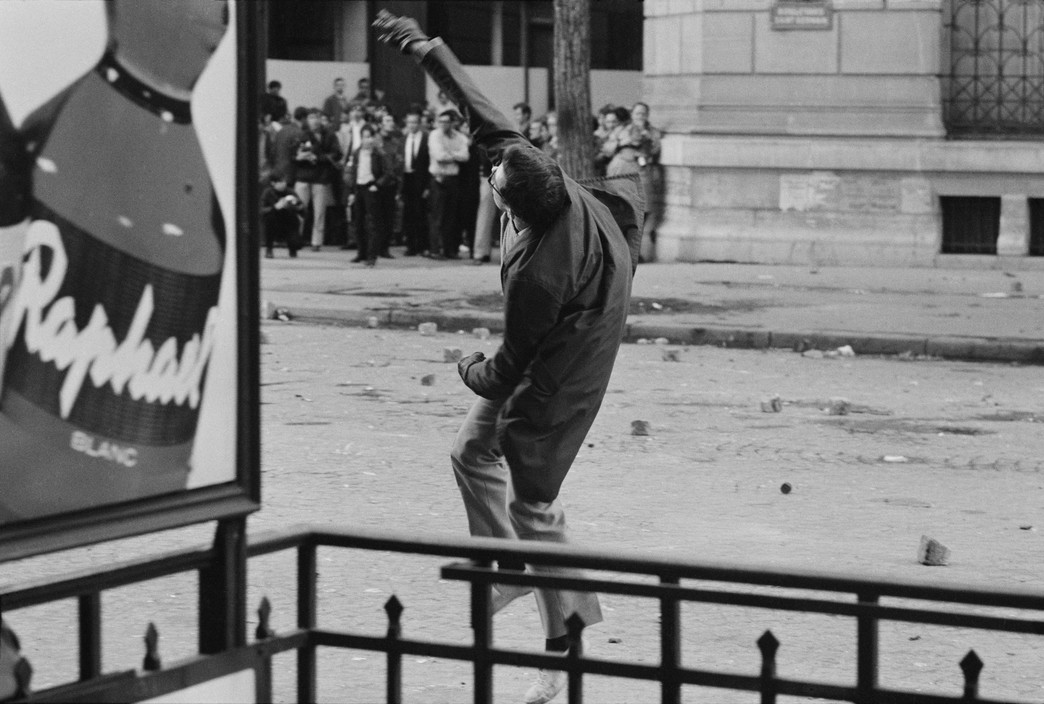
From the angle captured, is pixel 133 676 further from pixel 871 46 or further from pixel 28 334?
pixel 871 46

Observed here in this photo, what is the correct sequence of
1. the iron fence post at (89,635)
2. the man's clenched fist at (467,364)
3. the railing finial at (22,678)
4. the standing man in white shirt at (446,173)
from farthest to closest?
the standing man in white shirt at (446,173) < the man's clenched fist at (467,364) < the iron fence post at (89,635) < the railing finial at (22,678)

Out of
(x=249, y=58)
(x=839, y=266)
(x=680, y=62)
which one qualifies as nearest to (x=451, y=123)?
(x=680, y=62)

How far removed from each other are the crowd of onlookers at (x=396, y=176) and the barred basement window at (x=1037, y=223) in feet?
13.8

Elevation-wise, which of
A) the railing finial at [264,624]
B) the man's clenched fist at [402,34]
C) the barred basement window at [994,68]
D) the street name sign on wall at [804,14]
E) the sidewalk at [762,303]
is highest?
the street name sign on wall at [804,14]

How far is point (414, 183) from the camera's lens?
2191cm

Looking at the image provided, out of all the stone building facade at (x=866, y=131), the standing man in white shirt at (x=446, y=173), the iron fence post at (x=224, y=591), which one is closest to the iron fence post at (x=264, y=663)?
the iron fence post at (x=224, y=591)

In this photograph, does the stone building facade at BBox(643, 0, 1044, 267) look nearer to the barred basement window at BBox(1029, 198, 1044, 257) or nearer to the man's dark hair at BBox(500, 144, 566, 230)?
the barred basement window at BBox(1029, 198, 1044, 257)

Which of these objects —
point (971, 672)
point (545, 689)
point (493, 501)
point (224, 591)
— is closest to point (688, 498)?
point (493, 501)

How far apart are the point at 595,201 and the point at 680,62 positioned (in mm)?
15513

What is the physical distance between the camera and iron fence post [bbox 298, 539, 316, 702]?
3.89 metres

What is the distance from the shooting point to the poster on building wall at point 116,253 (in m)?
2.97

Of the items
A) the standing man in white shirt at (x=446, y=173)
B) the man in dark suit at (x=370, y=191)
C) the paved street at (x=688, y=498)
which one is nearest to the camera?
the paved street at (x=688, y=498)

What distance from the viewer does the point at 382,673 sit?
555 cm

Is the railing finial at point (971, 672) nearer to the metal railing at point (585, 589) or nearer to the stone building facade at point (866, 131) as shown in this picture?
the metal railing at point (585, 589)
